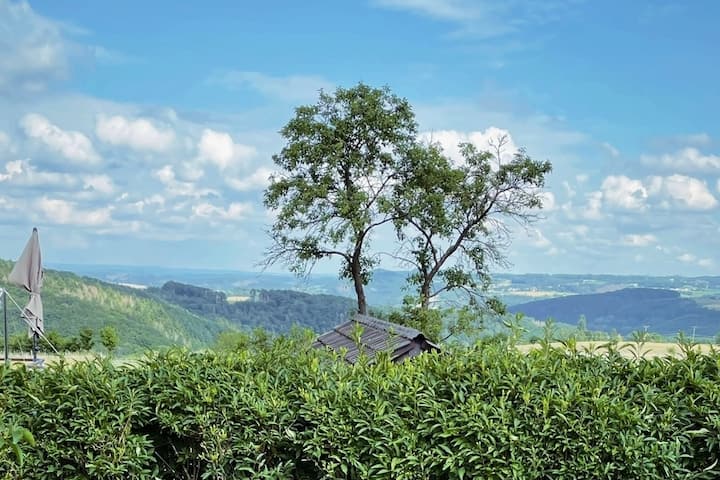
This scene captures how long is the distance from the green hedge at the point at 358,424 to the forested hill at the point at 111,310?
2420cm

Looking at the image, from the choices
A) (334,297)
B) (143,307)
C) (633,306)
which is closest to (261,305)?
(334,297)

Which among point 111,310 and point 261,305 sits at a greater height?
point 261,305

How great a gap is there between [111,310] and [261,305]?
26.3 ft

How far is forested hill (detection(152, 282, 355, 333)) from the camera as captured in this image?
1958 centimetres

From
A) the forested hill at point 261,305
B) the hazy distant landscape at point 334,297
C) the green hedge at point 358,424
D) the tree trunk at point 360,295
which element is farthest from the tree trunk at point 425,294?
the green hedge at point 358,424

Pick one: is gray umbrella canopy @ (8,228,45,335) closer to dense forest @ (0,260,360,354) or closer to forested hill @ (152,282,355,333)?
forested hill @ (152,282,355,333)

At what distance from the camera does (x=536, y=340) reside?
284 centimetres

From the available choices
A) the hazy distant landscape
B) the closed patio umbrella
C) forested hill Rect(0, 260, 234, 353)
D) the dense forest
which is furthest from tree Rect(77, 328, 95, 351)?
forested hill Rect(0, 260, 234, 353)

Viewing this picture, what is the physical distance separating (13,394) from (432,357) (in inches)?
56.8

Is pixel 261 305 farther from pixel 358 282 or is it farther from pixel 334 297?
pixel 358 282

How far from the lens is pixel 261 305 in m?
24.0

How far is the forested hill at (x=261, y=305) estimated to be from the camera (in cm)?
1958

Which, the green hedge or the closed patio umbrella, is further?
the closed patio umbrella

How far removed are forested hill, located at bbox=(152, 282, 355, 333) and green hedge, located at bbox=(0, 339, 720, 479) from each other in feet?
35.1
